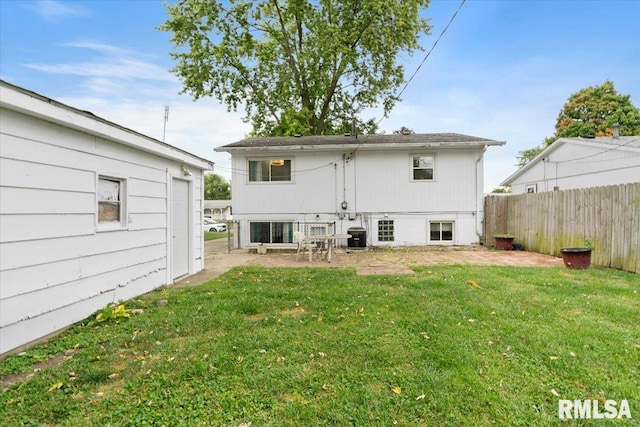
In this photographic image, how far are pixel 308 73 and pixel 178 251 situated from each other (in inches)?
591

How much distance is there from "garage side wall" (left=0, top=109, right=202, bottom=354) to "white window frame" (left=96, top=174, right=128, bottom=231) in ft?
0.05

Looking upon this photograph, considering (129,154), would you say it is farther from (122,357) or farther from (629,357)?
(629,357)

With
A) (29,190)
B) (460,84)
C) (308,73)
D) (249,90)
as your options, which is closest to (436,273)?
(29,190)

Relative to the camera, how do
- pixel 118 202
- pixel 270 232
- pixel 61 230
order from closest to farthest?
pixel 61 230
pixel 118 202
pixel 270 232

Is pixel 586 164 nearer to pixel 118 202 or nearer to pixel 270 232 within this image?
pixel 270 232

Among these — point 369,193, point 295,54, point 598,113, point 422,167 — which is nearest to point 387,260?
point 369,193

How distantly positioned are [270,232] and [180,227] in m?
5.10

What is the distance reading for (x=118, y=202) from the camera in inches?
197

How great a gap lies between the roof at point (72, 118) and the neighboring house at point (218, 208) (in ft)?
124

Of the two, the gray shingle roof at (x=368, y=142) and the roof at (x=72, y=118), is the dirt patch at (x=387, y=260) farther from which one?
the gray shingle roof at (x=368, y=142)

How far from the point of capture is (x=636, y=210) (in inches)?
244

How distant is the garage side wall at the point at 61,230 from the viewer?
322 cm

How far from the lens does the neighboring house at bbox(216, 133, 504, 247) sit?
11.4 meters

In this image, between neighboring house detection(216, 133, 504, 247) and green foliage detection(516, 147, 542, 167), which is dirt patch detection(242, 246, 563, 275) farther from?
green foliage detection(516, 147, 542, 167)
